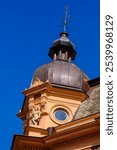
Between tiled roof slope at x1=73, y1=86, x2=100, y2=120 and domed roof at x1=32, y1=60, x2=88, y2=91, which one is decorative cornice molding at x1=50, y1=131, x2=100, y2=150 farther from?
domed roof at x1=32, y1=60, x2=88, y2=91

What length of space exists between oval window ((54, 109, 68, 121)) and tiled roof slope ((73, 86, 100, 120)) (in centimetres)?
73

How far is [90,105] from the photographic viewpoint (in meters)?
28.5

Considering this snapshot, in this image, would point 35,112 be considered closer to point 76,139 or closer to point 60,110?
point 60,110

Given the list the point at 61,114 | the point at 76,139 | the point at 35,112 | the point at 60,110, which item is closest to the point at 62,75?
the point at 60,110

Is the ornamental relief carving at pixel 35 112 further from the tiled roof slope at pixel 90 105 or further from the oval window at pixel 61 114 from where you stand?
the tiled roof slope at pixel 90 105

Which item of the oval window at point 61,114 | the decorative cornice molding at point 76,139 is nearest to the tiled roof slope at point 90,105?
the oval window at point 61,114

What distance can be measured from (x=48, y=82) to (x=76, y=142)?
231 inches

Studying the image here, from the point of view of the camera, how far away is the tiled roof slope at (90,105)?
2734cm

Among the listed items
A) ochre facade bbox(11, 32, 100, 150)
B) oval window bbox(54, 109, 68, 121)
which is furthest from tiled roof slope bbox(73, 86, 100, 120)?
oval window bbox(54, 109, 68, 121)

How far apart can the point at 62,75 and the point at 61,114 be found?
287 centimetres

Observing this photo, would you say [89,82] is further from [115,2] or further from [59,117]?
[115,2]

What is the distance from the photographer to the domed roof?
100 ft

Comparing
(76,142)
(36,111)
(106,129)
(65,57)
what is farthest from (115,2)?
(65,57)

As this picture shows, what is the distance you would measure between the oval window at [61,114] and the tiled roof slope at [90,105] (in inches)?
28.9
